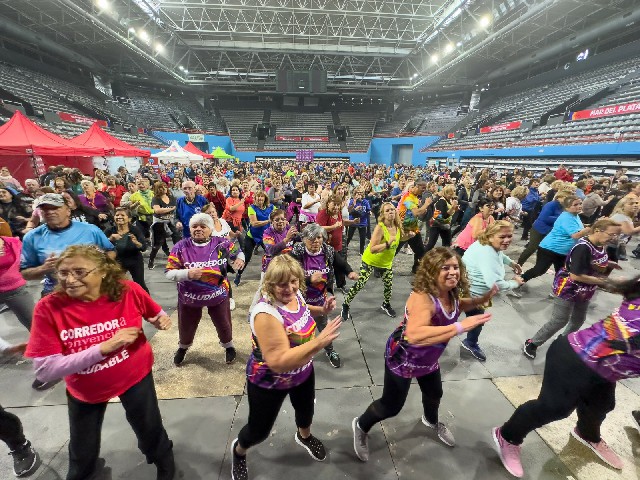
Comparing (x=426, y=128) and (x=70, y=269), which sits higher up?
(x=426, y=128)

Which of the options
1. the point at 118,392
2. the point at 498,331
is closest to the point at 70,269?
the point at 118,392

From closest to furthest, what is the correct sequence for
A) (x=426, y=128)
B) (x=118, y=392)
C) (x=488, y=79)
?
(x=118, y=392)
(x=488, y=79)
(x=426, y=128)

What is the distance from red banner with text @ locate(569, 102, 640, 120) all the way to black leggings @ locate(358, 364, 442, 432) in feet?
71.2

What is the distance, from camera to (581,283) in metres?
3.23

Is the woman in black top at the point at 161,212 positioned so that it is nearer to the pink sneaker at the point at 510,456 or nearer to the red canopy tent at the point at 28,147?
the pink sneaker at the point at 510,456

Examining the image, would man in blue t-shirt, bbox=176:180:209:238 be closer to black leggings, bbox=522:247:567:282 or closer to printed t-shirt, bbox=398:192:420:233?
printed t-shirt, bbox=398:192:420:233

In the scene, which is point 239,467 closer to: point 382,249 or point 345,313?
point 345,313

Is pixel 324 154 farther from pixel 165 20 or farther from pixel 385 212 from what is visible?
pixel 385 212

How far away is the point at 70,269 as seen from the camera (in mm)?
1711

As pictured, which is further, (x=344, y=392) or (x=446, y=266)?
(x=344, y=392)

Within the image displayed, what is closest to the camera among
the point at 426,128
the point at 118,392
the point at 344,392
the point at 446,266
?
the point at 118,392

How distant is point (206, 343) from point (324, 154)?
1496 inches

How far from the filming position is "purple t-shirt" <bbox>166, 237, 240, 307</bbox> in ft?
10.2

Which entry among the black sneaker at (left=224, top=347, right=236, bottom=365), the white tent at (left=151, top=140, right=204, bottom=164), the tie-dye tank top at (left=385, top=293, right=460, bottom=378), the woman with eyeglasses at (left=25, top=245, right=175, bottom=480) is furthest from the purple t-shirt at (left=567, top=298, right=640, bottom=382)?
the white tent at (left=151, top=140, right=204, bottom=164)
